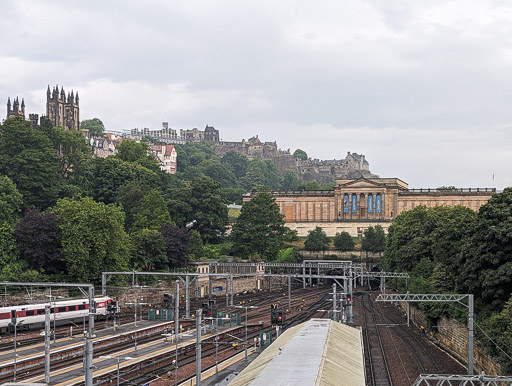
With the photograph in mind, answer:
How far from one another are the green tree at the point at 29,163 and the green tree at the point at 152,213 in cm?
1266

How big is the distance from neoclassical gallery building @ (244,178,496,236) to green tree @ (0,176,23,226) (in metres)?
87.4

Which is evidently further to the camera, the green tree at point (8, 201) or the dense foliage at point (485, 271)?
the green tree at point (8, 201)

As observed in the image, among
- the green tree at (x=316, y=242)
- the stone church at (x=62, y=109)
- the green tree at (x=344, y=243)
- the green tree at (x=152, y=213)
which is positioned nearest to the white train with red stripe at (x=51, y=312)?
the green tree at (x=152, y=213)

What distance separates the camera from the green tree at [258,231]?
11700 centimetres

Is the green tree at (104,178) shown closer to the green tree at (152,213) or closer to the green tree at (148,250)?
the green tree at (152,213)

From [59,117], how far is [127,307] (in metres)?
113

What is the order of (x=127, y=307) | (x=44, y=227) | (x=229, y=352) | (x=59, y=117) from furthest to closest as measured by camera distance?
(x=59, y=117) < (x=127, y=307) < (x=44, y=227) < (x=229, y=352)

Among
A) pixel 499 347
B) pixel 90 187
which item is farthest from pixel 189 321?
pixel 90 187

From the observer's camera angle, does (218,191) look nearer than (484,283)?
No

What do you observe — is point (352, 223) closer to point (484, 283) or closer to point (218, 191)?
point (218, 191)

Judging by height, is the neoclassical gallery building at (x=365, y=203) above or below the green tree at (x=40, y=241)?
above

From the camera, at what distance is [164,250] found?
290 ft

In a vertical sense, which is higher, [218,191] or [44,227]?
[218,191]

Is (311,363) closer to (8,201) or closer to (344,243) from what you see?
(8,201)
